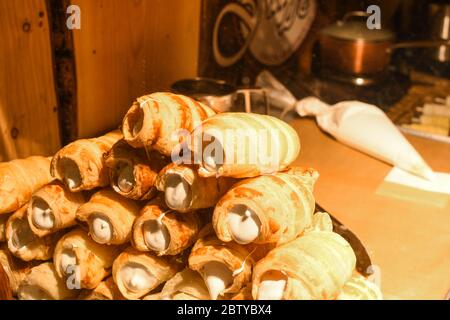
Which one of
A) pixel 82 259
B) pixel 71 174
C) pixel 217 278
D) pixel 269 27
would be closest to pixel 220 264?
pixel 217 278

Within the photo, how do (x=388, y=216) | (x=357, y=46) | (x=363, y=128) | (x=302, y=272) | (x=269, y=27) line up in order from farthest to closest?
1. (x=269, y=27)
2. (x=357, y=46)
3. (x=363, y=128)
4. (x=388, y=216)
5. (x=302, y=272)

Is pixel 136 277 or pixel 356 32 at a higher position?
pixel 356 32

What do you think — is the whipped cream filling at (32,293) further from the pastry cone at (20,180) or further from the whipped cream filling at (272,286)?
the whipped cream filling at (272,286)

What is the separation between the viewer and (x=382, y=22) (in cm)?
602

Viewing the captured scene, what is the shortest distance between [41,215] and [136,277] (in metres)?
0.43

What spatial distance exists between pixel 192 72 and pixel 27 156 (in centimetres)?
131

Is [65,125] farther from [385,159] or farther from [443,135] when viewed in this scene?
[443,135]

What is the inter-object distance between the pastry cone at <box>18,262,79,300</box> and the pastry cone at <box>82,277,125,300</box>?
0.31ft

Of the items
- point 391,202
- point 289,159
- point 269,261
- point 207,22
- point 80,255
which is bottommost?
point 391,202

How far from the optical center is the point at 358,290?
5.85 feet

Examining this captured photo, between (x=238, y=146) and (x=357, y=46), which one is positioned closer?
(x=238, y=146)

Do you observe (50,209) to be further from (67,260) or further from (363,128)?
(363,128)

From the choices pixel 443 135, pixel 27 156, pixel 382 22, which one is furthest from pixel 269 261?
pixel 382 22

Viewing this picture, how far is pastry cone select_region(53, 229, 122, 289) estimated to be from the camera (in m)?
2.01
